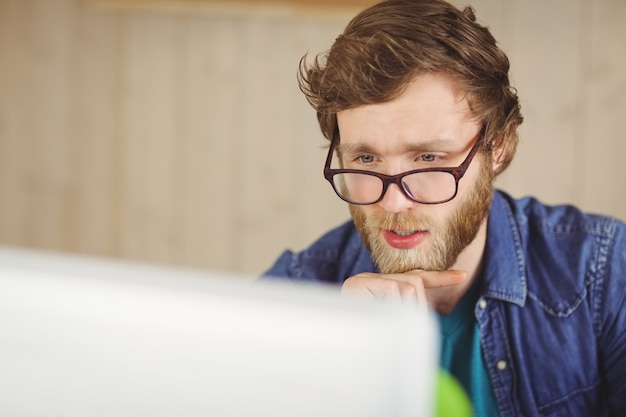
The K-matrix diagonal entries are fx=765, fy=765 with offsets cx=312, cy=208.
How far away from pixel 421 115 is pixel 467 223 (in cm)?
18

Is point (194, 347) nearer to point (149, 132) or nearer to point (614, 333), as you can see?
point (614, 333)

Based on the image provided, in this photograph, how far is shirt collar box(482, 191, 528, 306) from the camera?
43.4 inches

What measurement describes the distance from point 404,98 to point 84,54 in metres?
1.61

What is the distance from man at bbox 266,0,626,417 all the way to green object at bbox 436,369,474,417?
0.04 meters

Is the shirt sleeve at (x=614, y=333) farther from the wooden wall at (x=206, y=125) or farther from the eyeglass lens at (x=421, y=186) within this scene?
the wooden wall at (x=206, y=125)

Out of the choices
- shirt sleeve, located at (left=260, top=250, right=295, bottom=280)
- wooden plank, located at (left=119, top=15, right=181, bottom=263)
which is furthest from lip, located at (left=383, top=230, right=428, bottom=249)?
wooden plank, located at (left=119, top=15, right=181, bottom=263)

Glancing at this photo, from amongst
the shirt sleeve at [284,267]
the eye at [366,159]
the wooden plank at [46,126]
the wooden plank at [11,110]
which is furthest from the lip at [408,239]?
the wooden plank at [11,110]

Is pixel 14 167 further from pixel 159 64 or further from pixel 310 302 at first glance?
pixel 310 302

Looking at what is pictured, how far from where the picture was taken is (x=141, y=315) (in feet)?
1.12

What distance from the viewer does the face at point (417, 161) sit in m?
0.98

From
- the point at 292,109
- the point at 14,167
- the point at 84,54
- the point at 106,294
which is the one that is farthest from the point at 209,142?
the point at 106,294

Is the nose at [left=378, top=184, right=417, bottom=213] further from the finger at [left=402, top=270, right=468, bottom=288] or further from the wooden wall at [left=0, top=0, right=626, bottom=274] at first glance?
the wooden wall at [left=0, top=0, right=626, bottom=274]

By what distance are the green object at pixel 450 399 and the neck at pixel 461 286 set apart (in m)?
0.12

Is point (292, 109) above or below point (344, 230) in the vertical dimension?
above
